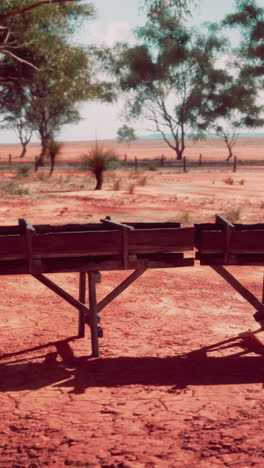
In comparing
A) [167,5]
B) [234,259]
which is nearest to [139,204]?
[167,5]

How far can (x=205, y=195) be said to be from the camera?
76.1 ft

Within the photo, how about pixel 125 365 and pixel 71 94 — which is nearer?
pixel 125 365

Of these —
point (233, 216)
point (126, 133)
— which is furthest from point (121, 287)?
point (126, 133)

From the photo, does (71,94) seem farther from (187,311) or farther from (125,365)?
(125,365)

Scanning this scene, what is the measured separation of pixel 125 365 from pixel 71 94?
69.5 feet

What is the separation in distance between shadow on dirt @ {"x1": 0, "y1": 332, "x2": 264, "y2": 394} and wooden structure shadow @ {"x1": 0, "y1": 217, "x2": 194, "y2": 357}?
0.36 meters

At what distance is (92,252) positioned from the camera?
647 centimetres

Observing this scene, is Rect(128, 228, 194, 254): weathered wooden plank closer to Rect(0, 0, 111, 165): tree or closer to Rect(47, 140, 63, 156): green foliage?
Rect(0, 0, 111, 165): tree

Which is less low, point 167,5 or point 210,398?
point 167,5

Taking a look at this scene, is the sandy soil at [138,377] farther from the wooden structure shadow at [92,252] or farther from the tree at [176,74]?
the tree at [176,74]

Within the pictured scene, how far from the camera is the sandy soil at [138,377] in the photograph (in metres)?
4.50

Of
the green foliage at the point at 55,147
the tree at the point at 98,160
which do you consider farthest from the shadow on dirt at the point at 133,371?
the green foliage at the point at 55,147

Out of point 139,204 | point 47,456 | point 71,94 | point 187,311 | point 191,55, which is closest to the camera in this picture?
point 47,456

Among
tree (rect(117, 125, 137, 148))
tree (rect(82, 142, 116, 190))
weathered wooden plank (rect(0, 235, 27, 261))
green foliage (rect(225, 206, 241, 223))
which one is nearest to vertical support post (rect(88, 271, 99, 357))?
weathered wooden plank (rect(0, 235, 27, 261))
